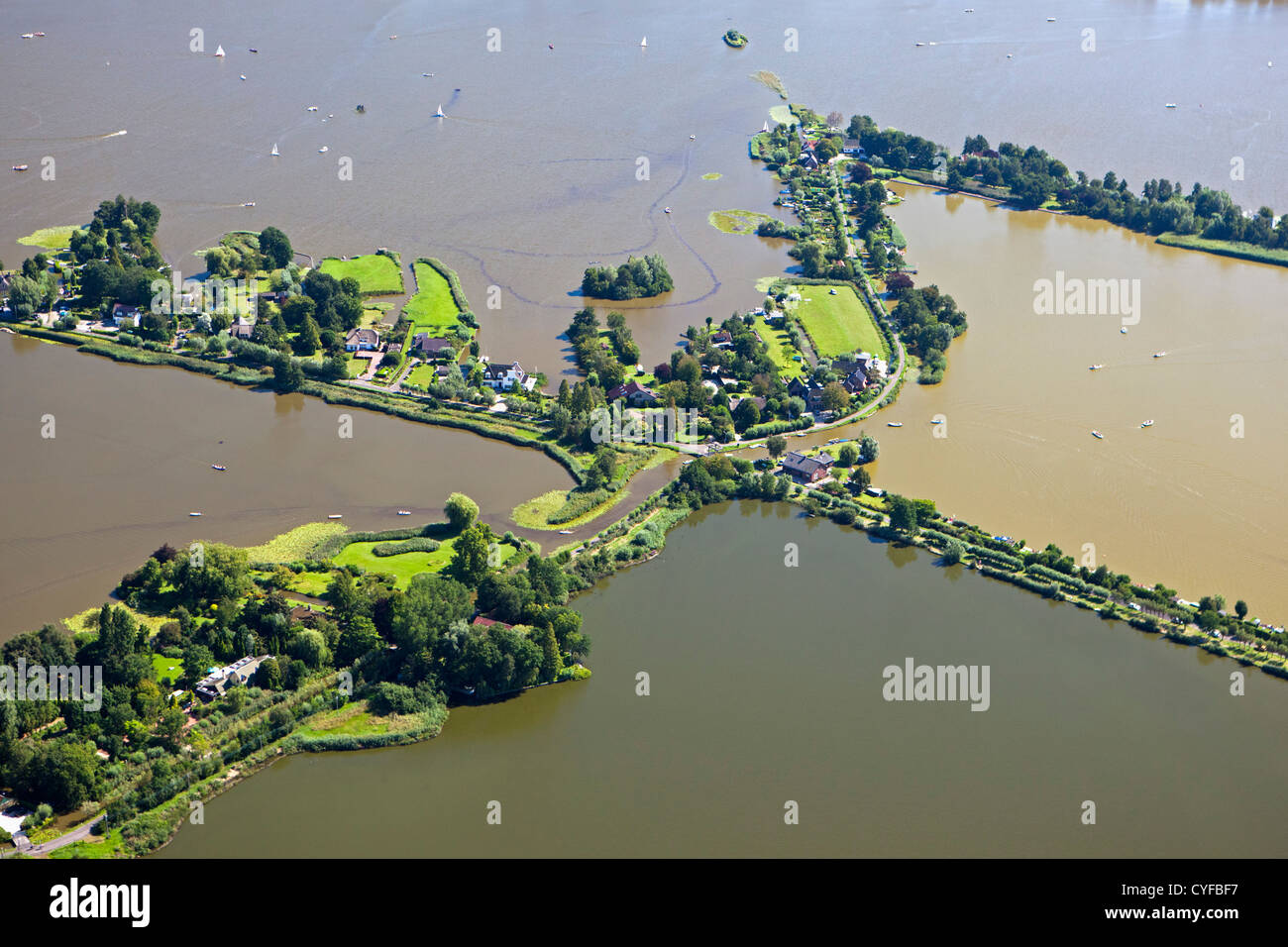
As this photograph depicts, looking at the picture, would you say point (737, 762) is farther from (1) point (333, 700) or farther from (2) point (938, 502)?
(2) point (938, 502)

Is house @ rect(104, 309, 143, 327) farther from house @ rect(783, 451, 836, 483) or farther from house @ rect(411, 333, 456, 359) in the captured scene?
house @ rect(783, 451, 836, 483)

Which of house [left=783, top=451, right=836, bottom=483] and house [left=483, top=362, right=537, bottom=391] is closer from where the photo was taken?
house [left=783, top=451, right=836, bottom=483]

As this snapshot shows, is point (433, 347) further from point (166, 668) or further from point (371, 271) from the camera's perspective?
point (166, 668)

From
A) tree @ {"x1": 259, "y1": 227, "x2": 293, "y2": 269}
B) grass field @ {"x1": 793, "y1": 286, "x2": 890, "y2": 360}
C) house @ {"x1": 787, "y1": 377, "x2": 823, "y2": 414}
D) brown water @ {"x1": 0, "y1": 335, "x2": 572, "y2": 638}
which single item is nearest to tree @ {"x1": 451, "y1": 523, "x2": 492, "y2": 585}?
brown water @ {"x1": 0, "y1": 335, "x2": 572, "y2": 638}

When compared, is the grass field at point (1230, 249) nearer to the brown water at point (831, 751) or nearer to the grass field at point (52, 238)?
the brown water at point (831, 751)

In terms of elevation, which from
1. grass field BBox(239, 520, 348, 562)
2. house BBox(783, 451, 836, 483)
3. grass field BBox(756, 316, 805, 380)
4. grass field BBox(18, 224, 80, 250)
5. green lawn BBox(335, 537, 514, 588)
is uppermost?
grass field BBox(18, 224, 80, 250)

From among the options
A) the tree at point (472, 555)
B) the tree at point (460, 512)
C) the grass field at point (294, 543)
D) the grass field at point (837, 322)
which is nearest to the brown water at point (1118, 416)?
the grass field at point (837, 322)

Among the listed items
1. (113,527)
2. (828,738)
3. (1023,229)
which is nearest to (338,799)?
(828,738)
